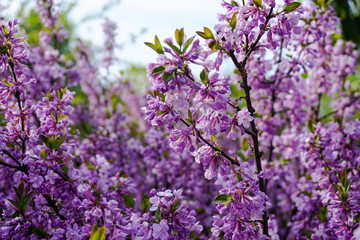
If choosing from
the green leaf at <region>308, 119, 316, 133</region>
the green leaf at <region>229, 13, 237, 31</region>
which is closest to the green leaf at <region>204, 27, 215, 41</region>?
the green leaf at <region>229, 13, 237, 31</region>

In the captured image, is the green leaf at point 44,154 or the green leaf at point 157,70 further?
the green leaf at point 44,154

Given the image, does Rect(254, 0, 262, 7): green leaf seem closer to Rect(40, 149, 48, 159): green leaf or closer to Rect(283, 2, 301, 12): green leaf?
Rect(283, 2, 301, 12): green leaf

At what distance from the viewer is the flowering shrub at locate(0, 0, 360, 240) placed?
1823 mm

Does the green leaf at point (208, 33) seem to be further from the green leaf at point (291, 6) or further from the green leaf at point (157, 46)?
A: the green leaf at point (291, 6)

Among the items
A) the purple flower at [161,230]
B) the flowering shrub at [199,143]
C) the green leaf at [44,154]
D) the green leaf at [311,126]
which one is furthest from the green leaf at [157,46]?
the green leaf at [311,126]

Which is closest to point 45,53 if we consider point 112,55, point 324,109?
point 112,55

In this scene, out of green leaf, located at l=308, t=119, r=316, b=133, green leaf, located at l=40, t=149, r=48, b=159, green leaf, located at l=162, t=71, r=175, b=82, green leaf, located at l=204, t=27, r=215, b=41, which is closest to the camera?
green leaf, located at l=162, t=71, r=175, b=82

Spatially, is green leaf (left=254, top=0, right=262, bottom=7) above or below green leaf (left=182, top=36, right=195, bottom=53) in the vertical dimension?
above

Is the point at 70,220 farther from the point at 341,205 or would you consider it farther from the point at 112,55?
the point at 112,55

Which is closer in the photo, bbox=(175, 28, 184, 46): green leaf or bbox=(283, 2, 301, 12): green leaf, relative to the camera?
bbox=(175, 28, 184, 46): green leaf

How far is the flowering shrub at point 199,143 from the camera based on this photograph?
1.82 meters

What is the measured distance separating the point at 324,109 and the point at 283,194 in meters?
5.24

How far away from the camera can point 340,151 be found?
3307 millimetres

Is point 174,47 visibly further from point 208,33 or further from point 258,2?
point 258,2
